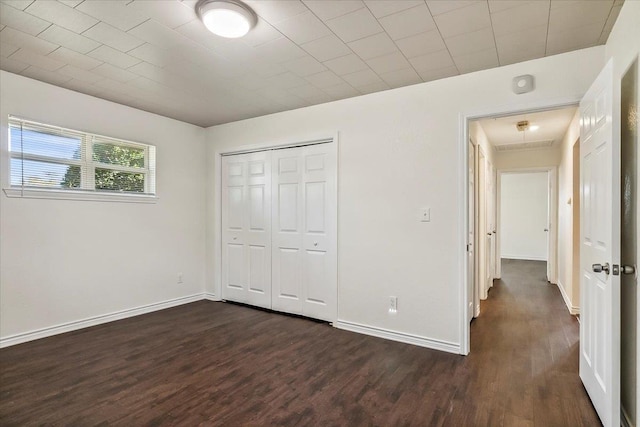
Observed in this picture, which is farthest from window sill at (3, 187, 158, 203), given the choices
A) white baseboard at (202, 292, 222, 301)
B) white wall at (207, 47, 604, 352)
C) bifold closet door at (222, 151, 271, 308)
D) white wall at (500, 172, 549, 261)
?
white wall at (500, 172, 549, 261)

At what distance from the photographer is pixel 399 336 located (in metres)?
3.25

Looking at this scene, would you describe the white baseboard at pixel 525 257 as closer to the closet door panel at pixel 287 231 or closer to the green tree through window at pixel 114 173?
the closet door panel at pixel 287 231

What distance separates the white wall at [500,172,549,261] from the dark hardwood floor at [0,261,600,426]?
641 cm

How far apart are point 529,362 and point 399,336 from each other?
1.07m

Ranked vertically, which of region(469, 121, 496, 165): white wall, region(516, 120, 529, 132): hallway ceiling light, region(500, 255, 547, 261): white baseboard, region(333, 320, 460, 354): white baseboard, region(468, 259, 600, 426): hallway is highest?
region(516, 120, 529, 132): hallway ceiling light

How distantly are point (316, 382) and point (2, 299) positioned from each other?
2.90 metres

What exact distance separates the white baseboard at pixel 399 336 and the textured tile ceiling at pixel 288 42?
238 centimetres

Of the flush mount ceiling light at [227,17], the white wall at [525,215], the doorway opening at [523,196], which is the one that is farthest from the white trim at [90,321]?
the white wall at [525,215]

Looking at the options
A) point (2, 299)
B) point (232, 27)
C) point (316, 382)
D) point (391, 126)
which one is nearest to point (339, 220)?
point (391, 126)

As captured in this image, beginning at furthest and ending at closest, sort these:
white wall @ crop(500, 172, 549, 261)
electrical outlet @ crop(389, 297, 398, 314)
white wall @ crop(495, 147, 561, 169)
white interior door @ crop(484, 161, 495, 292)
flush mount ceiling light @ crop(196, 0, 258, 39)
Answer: white wall @ crop(500, 172, 549, 261) → white wall @ crop(495, 147, 561, 169) → white interior door @ crop(484, 161, 495, 292) → electrical outlet @ crop(389, 297, 398, 314) → flush mount ceiling light @ crop(196, 0, 258, 39)

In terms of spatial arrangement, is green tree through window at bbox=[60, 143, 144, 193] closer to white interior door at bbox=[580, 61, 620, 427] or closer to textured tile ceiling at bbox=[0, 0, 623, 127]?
textured tile ceiling at bbox=[0, 0, 623, 127]

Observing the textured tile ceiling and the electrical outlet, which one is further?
Answer: the electrical outlet

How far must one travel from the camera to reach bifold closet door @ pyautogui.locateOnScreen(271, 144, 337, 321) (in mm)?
3766

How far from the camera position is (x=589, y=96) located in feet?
7.29
